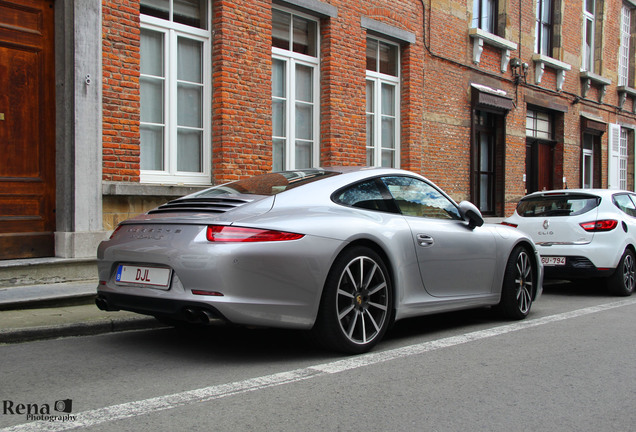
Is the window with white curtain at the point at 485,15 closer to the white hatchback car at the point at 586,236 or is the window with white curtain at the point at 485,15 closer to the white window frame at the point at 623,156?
the white hatchback car at the point at 586,236

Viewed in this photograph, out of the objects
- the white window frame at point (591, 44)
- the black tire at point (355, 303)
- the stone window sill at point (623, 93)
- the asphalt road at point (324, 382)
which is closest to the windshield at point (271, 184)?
the black tire at point (355, 303)

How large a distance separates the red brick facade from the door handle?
4554mm

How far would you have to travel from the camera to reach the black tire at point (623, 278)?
356 inches

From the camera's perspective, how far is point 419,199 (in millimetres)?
5918

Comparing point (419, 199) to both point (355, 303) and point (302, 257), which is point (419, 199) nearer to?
point (355, 303)

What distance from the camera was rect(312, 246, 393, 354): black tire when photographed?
Answer: 15.5 ft

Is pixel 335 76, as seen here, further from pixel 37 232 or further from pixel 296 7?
pixel 37 232

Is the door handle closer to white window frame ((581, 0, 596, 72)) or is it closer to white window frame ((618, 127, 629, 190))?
white window frame ((581, 0, 596, 72))

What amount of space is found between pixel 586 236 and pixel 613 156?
14.6 meters

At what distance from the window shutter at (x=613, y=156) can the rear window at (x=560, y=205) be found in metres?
13.7

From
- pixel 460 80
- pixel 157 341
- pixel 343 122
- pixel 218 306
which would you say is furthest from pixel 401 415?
pixel 460 80

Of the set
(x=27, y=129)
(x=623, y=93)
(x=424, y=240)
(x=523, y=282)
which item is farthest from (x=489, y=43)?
(x=424, y=240)

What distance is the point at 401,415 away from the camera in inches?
140


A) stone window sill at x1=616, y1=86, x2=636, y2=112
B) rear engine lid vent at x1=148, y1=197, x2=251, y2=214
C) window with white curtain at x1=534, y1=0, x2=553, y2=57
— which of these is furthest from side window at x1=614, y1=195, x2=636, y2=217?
stone window sill at x1=616, y1=86, x2=636, y2=112
